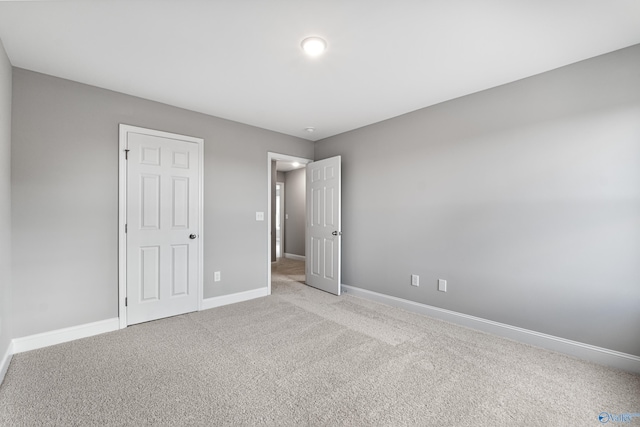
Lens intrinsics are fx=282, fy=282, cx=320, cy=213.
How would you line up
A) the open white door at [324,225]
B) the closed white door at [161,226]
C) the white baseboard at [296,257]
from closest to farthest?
the closed white door at [161,226] → the open white door at [324,225] → the white baseboard at [296,257]

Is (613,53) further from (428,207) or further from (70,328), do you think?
(70,328)

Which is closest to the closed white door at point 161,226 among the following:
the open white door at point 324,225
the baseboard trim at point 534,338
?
the open white door at point 324,225

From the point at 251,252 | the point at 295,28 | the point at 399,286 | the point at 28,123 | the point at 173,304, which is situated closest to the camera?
the point at 295,28

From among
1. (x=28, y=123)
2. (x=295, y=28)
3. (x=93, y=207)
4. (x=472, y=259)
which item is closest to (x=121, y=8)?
(x=295, y=28)

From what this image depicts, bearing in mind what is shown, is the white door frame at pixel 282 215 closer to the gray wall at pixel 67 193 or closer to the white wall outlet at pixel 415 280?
the gray wall at pixel 67 193

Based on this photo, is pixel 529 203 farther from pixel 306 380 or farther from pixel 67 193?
pixel 67 193

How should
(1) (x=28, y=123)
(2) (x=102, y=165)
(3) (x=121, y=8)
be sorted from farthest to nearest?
(2) (x=102, y=165), (1) (x=28, y=123), (3) (x=121, y=8)

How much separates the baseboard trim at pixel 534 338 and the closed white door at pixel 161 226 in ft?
8.51

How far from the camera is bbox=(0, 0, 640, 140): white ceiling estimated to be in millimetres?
1733

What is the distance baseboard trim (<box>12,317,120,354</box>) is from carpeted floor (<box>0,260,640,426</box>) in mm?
94

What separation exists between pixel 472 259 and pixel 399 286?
98cm

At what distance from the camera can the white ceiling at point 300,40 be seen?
173 cm

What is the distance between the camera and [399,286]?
3586mm
